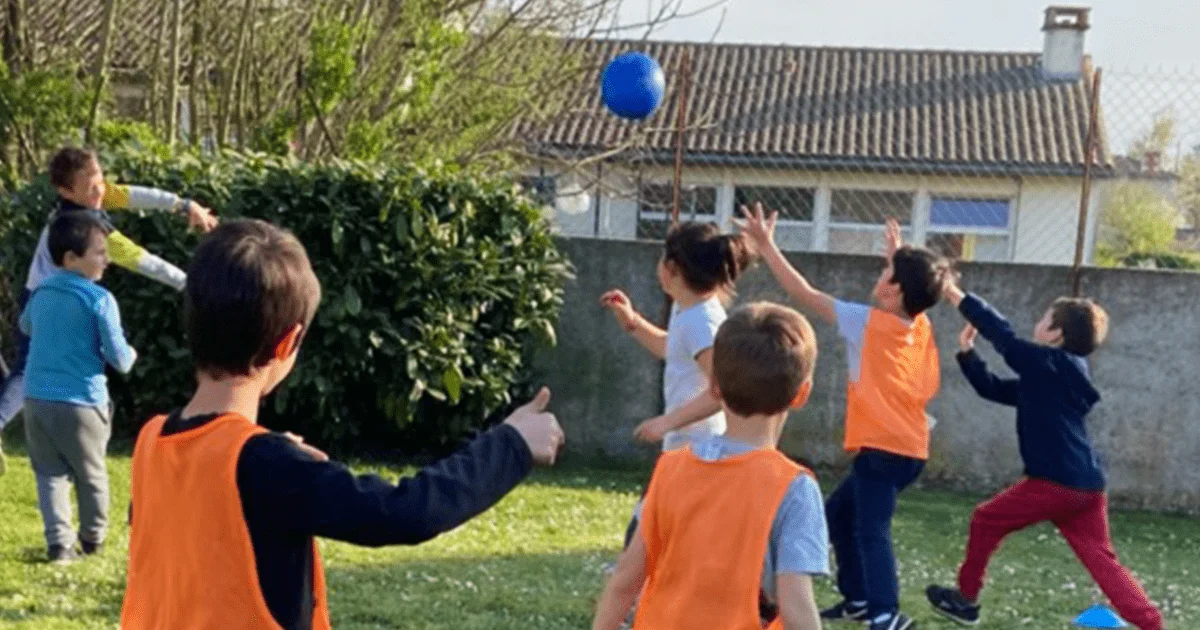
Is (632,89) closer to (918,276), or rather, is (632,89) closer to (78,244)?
(918,276)

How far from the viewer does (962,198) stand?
15656mm

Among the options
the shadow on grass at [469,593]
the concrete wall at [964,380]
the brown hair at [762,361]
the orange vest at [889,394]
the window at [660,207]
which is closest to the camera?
the brown hair at [762,361]

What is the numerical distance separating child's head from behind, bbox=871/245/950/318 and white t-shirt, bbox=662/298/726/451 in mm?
812

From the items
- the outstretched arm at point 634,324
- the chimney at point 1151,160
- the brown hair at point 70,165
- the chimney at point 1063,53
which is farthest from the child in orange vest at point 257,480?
the chimney at point 1063,53

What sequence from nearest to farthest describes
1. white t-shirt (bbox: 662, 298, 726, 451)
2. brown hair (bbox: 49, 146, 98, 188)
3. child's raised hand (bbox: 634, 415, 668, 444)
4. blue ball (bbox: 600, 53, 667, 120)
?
child's raised hand (bbox: 634, 415, 668, 444) → white t-shirt (bbox: 662, 298, 726, 451) → brown hair (bbox: 49, 146, 98, 188) → blue ball (bbox: 600, 53, 667, 120)

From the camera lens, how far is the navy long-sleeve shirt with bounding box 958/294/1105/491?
228 inches

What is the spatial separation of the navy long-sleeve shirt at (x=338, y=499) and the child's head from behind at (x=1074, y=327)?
4.01 metres

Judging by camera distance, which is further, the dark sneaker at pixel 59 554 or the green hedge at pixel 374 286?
the green hedge at pixel 374 286

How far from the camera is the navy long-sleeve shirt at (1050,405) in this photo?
19.0ft

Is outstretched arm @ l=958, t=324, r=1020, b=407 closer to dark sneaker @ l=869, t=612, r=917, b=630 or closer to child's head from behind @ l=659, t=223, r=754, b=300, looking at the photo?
dark sneaker @ l=869, t=612, r=917, b=630

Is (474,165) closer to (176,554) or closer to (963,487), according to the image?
(963,487)

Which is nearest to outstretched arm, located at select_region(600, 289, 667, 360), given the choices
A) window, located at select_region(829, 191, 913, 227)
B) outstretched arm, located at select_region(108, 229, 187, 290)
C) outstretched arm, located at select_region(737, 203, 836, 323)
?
outstretched arm, located at select_region(737, 203, 836, 323)

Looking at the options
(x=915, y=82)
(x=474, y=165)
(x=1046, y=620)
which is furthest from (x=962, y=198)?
Result: (x=915, y=82)

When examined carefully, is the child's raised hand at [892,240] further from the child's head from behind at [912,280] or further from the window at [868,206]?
the window at [868,206]
